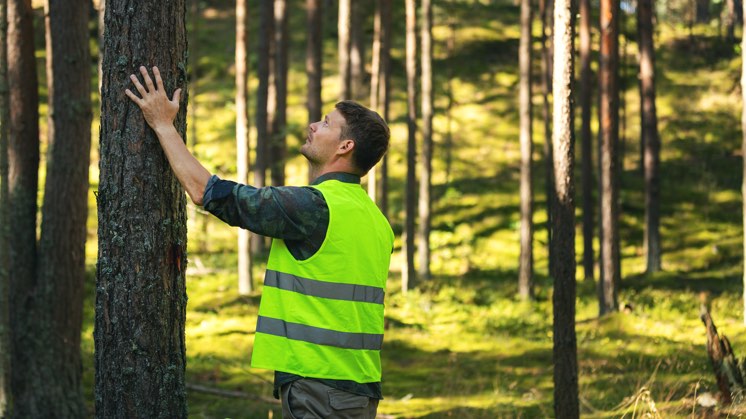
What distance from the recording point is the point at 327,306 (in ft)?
15.4

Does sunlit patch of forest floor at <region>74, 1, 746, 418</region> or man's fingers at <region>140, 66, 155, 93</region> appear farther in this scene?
sunlit patch of forest floor at <region>74, 1, 746, 418</region>

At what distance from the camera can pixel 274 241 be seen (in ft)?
15.9

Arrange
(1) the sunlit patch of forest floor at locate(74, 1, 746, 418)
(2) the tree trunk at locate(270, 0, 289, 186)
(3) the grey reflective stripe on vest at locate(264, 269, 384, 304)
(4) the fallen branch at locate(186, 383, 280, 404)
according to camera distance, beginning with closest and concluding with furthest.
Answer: (3) the grey reflective stripe on vest at locate(264, 269, 384, 304)
(4) the fallen branch at locate(186, 383, 280, 404)
(1) the sunlit patch of forest floor at locate(74, 1, 746, 418)
(2) the tree trunk at locate(270, 0, 289, 186)

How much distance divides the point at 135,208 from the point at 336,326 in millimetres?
1200

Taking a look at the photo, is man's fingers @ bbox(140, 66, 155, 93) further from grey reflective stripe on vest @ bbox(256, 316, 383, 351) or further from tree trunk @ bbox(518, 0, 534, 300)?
tree trunk @ bbox(518, 0, 534, 300)

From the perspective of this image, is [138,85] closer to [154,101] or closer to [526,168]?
[154,101]

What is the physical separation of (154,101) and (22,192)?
28.1ft

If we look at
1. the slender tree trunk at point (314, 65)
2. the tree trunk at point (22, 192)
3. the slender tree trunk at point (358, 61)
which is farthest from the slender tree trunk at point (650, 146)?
the tree trunk at point (22, 192)

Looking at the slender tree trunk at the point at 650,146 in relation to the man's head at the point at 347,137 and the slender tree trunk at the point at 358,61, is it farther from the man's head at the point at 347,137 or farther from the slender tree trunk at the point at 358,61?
the man's head at the point at 347,137

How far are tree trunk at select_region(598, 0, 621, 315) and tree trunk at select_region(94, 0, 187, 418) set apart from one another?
18307 millimetres

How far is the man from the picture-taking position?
4609 mm

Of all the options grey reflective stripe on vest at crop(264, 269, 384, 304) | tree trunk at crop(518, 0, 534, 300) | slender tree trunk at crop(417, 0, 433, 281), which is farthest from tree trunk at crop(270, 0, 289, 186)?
grey reflective stripe on vest at crop(264, 269, 384, 304)

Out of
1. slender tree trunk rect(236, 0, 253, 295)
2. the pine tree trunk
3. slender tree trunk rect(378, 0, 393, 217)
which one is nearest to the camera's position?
the pine tree trunk

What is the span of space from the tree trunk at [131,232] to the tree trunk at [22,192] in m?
8.11
